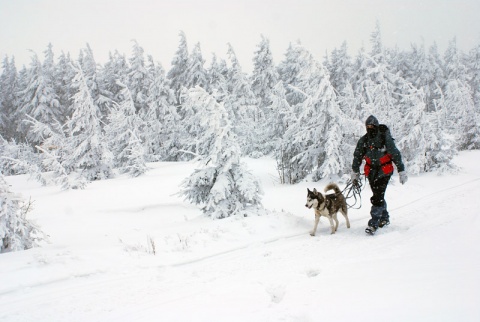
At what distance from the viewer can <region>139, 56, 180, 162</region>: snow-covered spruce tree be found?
32969 millimetres

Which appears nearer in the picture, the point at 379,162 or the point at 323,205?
the point at 379,162

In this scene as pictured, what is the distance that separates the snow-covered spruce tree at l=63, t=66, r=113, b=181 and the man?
804 inches

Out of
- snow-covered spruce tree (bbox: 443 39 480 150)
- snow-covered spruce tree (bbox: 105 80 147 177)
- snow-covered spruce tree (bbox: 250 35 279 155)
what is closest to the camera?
snow-covered spruce tree (bbox: 443 39 480 150)

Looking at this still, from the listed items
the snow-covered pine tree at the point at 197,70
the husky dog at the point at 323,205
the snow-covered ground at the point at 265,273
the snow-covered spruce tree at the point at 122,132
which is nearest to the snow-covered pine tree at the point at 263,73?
the snow-covered pine tree at the point at 197,70

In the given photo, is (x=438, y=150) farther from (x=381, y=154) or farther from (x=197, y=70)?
(x=197, y=70)

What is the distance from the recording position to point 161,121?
1358 inches

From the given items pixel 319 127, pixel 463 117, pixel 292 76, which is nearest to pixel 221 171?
pixel 319 127

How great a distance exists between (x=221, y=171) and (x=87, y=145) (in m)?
18.4

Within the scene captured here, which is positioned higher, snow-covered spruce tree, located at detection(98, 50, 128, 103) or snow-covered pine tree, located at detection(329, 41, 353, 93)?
snow-covered spruce tree, located at detection(98, 50, 128, 103)

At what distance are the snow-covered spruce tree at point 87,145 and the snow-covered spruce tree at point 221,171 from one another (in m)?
16.7

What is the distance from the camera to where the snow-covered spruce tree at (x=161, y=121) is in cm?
3297

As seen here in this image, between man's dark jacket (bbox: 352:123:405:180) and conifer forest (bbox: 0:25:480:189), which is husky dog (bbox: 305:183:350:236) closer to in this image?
man's dark jacket (bbox: 352:123:405:180)

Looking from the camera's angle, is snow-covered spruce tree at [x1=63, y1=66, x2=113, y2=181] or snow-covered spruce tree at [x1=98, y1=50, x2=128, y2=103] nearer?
snow-covered spruce tree at [x1=63, y1=66, x2=113, y2=181]

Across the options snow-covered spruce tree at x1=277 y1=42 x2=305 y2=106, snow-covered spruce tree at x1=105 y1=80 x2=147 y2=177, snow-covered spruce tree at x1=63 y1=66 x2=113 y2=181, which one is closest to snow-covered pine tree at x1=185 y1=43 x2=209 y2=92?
snow-covered spruce tree at x1=105 y1=80 x2=147 y2=177
